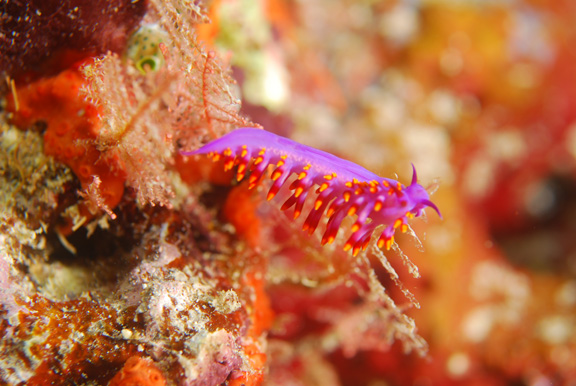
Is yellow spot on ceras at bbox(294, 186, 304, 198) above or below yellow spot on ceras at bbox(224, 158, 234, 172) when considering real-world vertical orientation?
below

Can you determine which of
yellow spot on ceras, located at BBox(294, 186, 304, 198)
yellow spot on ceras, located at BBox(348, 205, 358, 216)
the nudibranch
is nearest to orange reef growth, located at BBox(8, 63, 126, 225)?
the nudibranch

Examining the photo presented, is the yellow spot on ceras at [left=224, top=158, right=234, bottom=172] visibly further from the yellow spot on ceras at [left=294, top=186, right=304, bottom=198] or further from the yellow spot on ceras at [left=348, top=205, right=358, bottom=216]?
the yellow spot on ceras at [left=348, top=205, right=358, bottom=216]

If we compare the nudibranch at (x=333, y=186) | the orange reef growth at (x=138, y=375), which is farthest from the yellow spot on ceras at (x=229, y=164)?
the orange reef growth at (x=138, y=375)

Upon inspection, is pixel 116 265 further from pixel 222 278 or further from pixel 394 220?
pixel 394 220

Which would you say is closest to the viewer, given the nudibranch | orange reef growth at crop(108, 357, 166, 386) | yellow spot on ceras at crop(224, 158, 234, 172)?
orange reef growth at crop(108, 357, 166, 386)

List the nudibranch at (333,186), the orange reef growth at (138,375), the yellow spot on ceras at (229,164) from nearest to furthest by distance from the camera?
the orange reef growth at (138,375) < the nudibranch at (333,186) < the yellow spot on ceras at (229,164)

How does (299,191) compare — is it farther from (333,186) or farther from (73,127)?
(73,127)

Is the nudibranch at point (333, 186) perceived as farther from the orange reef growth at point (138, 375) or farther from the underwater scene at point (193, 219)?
the orange reef growth at point (138, 375)

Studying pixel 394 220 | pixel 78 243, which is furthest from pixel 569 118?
pixel 78 243
